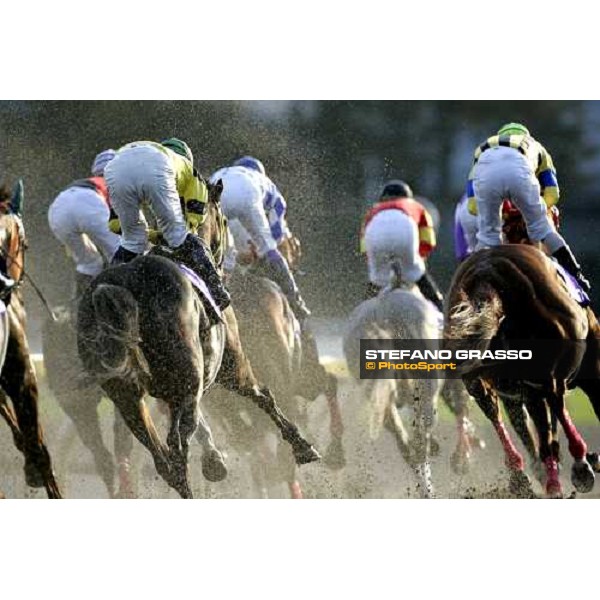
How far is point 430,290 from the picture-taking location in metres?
12.3

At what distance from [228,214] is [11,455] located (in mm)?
1821

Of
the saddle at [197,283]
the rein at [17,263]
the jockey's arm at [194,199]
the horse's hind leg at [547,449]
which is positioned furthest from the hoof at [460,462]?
the rein at [17,263]

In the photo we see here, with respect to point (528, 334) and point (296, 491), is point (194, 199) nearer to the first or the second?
point (296, 491)

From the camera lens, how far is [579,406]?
12203 mm

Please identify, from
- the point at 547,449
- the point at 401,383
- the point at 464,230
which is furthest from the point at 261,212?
the point at 547,449

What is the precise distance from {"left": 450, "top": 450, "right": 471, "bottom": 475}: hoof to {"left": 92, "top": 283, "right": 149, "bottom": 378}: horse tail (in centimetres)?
187

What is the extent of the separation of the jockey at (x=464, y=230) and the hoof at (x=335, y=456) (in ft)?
4.07

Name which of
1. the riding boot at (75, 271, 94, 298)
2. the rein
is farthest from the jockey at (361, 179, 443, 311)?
the rein

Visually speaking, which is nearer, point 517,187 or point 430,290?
point 517,187

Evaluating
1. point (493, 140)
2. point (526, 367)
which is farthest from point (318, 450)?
point (493, 140)

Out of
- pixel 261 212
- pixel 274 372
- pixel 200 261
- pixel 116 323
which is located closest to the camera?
pixel 116 323

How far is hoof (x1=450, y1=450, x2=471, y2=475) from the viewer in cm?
1220

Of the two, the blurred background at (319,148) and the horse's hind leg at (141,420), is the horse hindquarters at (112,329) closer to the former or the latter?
the horse's hind leg at (141,420)

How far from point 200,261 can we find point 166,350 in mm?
544
